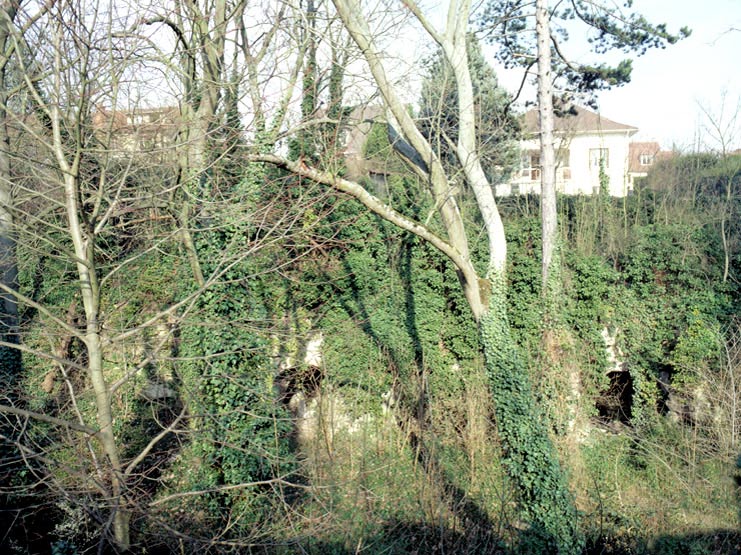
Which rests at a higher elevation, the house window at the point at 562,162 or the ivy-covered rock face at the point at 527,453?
the house window at the point at 562,162

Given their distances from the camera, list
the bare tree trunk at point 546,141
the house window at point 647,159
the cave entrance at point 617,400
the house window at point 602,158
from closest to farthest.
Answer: the bare tree trunk at point 546,141
the cave entrance at point 617,400
the house window at point 602,158
the house window at point 647,159

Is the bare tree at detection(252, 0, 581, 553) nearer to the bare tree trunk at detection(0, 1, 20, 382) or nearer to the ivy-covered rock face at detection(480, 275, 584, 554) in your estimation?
the ivy-covered rock face at detection(480, 275, 584, 554)

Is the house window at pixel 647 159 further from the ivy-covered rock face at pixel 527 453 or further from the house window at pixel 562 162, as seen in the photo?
the ivy-covered rock face at pixel 527 453

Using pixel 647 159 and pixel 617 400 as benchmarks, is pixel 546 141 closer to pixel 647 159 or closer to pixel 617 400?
pixel 617 400

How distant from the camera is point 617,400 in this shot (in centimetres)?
1301

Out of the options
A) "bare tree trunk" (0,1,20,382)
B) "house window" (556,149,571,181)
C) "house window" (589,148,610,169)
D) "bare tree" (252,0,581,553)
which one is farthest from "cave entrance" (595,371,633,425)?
"bare tree trunk" (0,1,20,382)

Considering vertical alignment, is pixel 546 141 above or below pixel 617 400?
above

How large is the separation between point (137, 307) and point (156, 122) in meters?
7.07

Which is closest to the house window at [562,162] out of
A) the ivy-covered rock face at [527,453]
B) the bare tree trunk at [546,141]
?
the bare tree trunk at [546,141]

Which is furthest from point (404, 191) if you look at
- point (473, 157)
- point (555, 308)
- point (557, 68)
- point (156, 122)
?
point (156, 122)

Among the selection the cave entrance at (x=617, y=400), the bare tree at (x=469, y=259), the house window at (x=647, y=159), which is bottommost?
the cave entrance at (x=617, y=400)

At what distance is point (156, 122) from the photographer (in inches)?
230

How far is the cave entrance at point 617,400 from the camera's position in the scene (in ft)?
42.7

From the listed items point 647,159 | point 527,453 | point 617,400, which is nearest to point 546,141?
point 617,400
